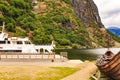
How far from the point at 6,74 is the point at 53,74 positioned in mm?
6813

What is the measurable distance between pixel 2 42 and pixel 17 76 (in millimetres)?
41767

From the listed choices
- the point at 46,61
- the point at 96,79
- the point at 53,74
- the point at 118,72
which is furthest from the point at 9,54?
the point at 118,72

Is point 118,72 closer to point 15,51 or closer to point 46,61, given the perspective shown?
point 46,61

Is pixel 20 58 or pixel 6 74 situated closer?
pixel 6 74

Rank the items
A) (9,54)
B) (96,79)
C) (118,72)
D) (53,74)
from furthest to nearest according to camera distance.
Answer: (9,54) → (53,74) → (96,79) → (118,72)

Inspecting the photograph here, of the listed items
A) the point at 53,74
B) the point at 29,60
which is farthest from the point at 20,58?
the point at 53,74

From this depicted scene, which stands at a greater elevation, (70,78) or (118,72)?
(118,72)

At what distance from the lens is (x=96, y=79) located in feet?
122

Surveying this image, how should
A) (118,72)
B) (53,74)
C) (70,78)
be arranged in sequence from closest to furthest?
(118,72) → (70,78) → (53,74)

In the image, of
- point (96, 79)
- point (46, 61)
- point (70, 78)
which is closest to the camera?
point (96, 79)

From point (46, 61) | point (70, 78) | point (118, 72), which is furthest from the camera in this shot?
point (46, 61)

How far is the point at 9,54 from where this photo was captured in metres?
78.0

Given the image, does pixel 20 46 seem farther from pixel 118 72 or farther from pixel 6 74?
pixel 118 72

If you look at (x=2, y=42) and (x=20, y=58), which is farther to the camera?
(x=2, y=42)
